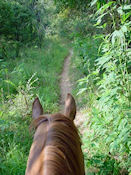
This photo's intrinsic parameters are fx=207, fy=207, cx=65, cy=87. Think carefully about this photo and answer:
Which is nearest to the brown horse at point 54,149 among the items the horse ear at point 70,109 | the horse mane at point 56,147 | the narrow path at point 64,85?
the horse mane at point 56,147

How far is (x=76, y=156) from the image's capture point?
1359 mm

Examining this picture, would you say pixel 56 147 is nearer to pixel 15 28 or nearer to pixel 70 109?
pixel 70 109

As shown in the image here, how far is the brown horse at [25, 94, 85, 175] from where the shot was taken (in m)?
1.12

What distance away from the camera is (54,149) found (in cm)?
118

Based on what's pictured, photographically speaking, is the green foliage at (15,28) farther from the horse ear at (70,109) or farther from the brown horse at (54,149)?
the brown horse at (54,149)

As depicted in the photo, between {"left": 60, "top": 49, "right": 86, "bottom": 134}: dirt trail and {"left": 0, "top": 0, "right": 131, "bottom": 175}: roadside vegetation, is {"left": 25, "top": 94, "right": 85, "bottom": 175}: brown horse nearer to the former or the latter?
{"left": 0, "top": 0, "right": 131, "bottom": 175}: roadside vegetation

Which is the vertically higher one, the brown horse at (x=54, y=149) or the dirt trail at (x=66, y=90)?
the brown horse at (x=54, y=149)

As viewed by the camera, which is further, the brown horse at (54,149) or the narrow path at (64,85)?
the narrow path at (64,85)

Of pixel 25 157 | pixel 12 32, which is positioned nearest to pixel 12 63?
pixel 12 32

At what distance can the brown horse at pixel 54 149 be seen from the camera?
1.12 meters

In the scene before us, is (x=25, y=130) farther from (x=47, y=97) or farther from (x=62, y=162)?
(x=62, y=162)

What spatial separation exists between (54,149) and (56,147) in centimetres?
2

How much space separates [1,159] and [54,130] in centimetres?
236

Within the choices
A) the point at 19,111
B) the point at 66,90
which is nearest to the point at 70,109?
the point at 19,111
